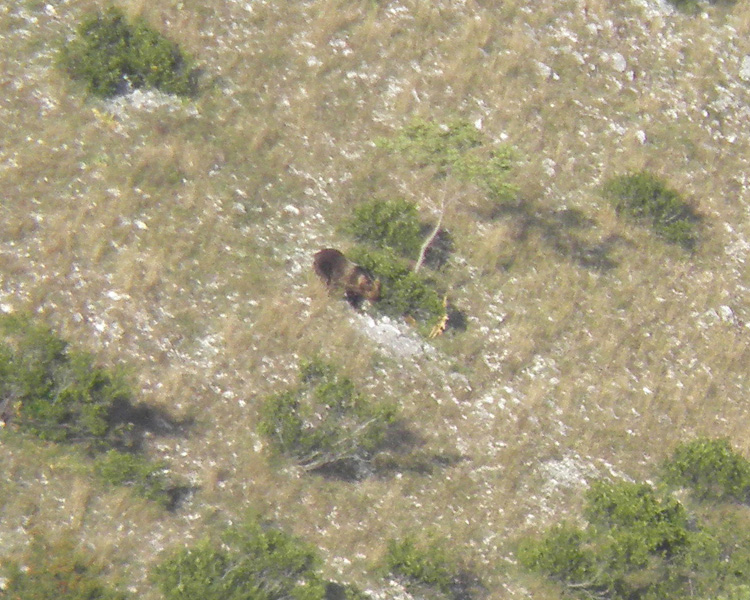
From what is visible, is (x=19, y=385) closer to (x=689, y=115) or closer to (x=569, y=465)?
(x=569, y=465)

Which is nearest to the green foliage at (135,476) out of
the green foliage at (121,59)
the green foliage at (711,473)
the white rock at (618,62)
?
the green foliage at (121,59)

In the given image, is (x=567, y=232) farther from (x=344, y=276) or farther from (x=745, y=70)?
(x=745, y=70)

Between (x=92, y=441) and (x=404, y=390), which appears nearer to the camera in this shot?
(x=92, y=441)

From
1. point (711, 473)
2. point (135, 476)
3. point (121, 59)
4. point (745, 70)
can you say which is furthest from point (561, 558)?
point (745, 70)

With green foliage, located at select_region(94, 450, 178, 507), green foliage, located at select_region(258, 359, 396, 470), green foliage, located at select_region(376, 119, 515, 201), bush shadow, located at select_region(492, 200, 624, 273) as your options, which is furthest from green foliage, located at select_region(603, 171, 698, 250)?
green foliage, located at select_region(94, 450, 178, 507)

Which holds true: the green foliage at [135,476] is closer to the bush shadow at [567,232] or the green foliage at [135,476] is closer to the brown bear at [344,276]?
the brown bear at [344,276]

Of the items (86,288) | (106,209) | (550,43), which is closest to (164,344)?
(86,288)

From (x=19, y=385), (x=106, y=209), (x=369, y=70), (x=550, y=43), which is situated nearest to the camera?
(x=19, y=385)
